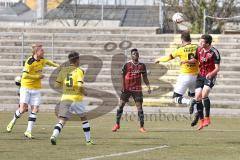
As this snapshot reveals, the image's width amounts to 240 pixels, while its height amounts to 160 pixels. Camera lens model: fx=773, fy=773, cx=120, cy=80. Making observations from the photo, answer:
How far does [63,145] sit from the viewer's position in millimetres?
17359

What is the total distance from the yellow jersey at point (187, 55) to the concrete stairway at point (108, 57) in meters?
12.2

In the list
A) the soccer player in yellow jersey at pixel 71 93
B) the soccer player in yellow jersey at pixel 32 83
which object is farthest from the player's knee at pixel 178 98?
the soccer player in yellow jersey at pixel 32 83

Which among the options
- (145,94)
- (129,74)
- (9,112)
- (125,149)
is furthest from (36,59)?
(145,94)

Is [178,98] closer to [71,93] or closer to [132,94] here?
[132,94]

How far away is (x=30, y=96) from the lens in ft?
68.3

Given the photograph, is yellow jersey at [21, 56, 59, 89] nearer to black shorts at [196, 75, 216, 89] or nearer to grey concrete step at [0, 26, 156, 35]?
black shorts at [196, 75, 216, 89]

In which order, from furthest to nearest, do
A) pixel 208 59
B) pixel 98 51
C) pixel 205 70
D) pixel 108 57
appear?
pixel 98 51
pixel 108 57
pixel 205 70
pixel 208 59

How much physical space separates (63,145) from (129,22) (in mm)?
31825

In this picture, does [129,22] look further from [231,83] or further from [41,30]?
[231,83]

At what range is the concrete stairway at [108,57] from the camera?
33406 mm

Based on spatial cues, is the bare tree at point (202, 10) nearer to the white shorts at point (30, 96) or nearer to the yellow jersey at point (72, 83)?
the white shorts at point (30, 96)

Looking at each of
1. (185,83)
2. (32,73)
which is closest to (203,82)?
(185,83)

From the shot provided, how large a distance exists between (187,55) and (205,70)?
0.93 metres

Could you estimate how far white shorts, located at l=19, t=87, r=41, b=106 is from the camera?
68.0 ft
